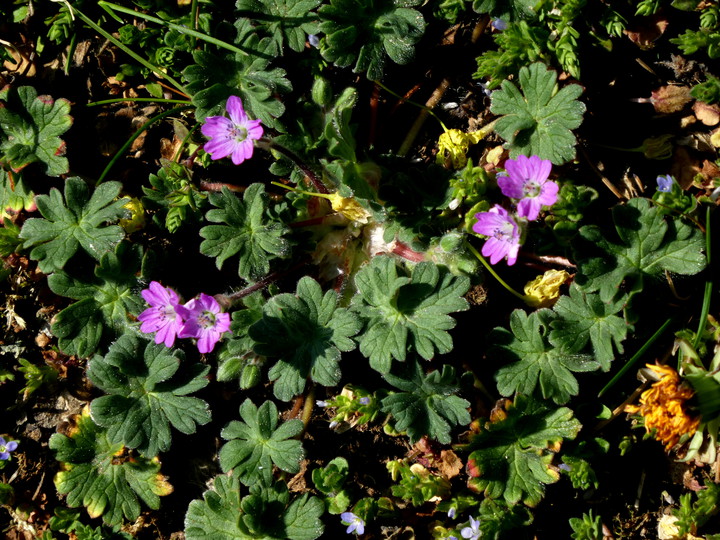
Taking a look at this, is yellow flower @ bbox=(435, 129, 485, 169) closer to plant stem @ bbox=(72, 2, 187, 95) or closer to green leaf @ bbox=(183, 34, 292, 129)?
green leaf @ bbox=(183, 34, 292, 129)

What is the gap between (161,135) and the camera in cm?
497

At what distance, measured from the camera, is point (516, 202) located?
3.57 metres

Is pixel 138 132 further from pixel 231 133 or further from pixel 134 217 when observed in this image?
pixel 231 133

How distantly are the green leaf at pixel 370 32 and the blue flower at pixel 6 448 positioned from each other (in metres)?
3.26

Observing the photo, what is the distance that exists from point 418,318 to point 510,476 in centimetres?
109

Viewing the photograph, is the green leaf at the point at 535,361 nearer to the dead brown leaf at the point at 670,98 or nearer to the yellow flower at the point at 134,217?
the dead brown leaf at the point at 670,98

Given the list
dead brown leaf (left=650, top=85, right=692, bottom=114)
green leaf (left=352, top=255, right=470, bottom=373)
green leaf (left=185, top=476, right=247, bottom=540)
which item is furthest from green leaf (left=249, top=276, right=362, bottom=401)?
dead brown leaf (left=650, top=85, right=692, bottom=114)

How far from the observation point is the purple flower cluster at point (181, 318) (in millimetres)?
3768

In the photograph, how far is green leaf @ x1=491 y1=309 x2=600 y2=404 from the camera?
12.6 feet

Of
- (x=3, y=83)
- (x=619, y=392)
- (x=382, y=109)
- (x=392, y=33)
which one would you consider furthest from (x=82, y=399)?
(x=619, y=392)

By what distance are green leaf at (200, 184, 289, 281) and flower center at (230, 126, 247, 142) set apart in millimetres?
274

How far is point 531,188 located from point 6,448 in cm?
379

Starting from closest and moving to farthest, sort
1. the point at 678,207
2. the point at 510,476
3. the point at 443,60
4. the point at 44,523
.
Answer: the point at 678,207
the point at 510,476
the point at 443,60
the point at 44,523

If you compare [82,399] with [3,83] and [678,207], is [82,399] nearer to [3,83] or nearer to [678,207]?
[3,83]
